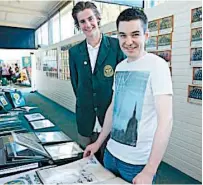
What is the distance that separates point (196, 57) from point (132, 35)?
5.63ft

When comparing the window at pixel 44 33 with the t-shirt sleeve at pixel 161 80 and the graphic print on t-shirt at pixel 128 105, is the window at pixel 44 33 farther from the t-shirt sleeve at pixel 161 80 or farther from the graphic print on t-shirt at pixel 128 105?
the t-shirt sleeve at pixel 161 80

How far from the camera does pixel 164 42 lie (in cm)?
279

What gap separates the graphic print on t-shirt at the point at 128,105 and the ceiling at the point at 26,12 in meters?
7.15

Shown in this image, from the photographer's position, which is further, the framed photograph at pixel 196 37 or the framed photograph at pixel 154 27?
the framed photograph at pixel 154 27

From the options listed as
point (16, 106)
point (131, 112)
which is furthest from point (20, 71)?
point (131, 112)

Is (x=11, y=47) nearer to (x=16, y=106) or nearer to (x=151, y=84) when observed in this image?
(x=16, y=106)

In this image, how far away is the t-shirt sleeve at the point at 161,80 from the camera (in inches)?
33.5

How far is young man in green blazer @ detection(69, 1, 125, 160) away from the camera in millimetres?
1405

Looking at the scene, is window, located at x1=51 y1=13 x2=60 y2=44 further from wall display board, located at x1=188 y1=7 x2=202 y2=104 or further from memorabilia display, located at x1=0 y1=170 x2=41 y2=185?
memorabilia display, located at x1=0 y1=170 x2=41 y2=185

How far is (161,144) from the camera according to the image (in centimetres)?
82

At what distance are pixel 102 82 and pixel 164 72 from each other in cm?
59

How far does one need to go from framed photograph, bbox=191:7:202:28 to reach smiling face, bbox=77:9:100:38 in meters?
1.45

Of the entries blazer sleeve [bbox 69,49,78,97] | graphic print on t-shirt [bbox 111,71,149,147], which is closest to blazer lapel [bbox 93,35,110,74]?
blazer sleeve [bbox 69,49,78,97]

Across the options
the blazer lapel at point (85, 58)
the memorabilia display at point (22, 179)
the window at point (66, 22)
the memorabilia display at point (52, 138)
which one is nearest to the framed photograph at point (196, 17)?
the blazer lapel at point (85, 58)
